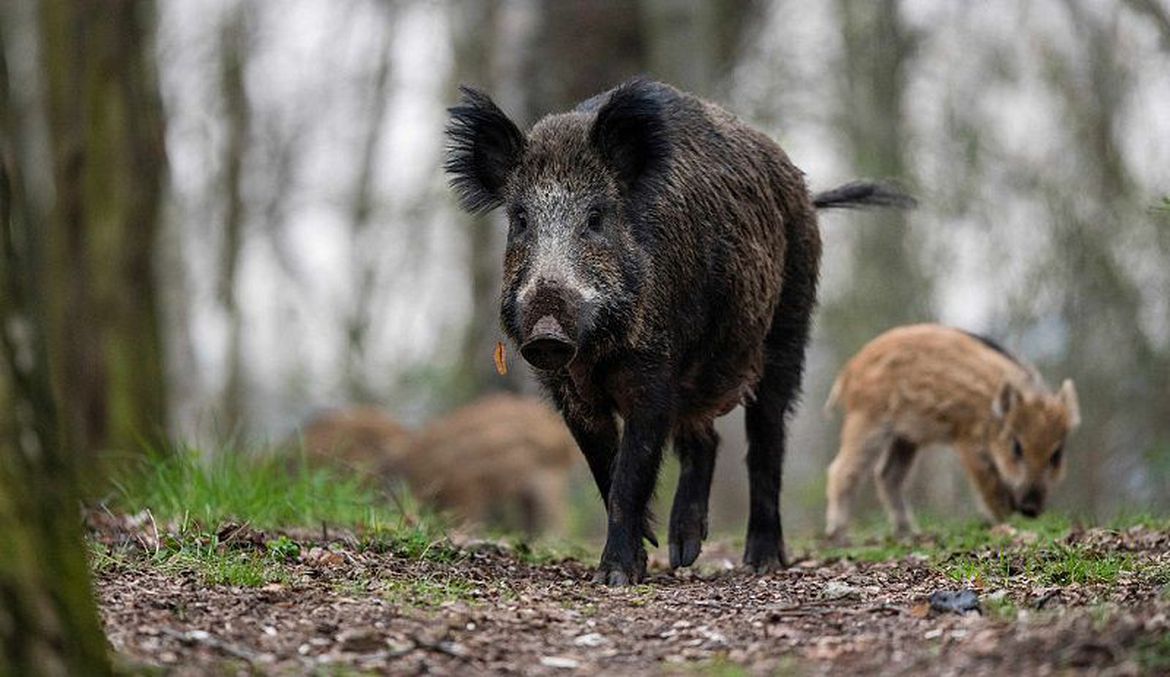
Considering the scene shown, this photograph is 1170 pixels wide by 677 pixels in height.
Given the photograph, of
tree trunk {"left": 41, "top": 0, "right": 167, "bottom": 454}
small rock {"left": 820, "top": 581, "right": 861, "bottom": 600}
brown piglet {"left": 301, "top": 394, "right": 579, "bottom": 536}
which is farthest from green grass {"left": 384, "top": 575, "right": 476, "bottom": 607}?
brown piglet {"left": 301, "top": 394, "right": 579, "bottom": 536}

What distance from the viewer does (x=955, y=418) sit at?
35.0 ft

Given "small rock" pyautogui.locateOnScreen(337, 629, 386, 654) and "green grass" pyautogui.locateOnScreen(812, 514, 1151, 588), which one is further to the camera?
"green grass" pyautogui.locateOnScreen(812, 514, 1151, 588)

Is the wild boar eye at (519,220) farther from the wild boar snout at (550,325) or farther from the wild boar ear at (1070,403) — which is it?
the wild boar ear at (1070,403)

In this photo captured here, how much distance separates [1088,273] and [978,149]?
6.59 ft

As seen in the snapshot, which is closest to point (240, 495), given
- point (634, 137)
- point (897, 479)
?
point (634, 137)

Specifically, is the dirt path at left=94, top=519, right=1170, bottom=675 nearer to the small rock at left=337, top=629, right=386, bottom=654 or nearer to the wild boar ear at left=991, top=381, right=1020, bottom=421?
the small rock at left=337, top=629, right=386, bottom=654

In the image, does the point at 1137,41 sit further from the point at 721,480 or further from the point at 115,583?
the point at 115,583

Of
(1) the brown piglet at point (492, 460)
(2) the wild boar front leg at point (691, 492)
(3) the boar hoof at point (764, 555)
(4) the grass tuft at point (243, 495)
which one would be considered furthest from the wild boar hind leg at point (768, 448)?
(1) the brown piglet at point (492, 460)

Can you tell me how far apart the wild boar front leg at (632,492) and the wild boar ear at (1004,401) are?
4533mm

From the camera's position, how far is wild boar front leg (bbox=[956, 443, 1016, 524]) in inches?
413

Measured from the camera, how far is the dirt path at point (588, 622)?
14.6 ft

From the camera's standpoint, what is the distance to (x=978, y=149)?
1720 cm

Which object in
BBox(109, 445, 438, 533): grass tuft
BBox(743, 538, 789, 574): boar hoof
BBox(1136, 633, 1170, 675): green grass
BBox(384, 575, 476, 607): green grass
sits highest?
BBox(109, 445, 438, 533): grass tuft

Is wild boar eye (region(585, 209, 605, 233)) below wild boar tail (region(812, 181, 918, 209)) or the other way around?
below
